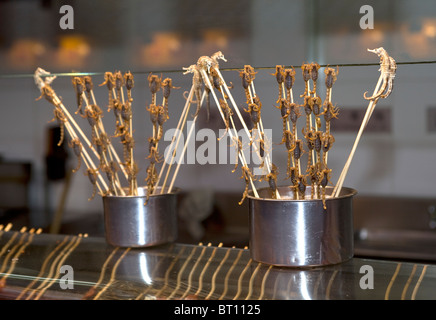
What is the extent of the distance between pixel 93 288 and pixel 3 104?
1.95 m

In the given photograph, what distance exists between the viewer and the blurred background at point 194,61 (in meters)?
1.94

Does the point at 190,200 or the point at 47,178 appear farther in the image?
the point at 47,178

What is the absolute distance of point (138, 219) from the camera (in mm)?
1214

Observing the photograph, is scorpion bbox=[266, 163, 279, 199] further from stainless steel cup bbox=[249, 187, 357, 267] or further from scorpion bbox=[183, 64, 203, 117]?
scorpion bbox=[183, 64, 203, 117]

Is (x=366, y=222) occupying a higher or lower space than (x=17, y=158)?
lower

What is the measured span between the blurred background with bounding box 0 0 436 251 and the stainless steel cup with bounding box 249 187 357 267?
0.73 m

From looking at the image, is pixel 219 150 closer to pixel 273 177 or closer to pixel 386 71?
pixel 273 177

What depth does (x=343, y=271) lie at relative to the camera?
101cm

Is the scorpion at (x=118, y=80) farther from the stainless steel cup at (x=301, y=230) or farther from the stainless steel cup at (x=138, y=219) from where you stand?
the stainless steel cup at (x=301, y=230)

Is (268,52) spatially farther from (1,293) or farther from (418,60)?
(1,293)

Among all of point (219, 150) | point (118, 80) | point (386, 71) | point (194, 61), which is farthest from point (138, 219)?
point (194, 61)

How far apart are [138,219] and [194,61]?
1.10 m

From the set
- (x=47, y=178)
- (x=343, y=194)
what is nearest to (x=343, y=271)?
(x=343, y=194)

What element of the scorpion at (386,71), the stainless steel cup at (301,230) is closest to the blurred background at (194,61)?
the scorpion at (386,71)
